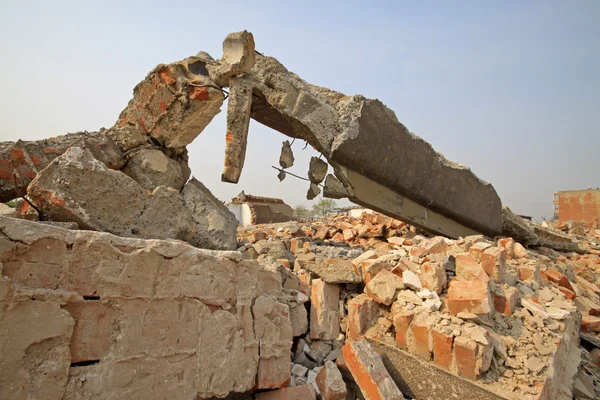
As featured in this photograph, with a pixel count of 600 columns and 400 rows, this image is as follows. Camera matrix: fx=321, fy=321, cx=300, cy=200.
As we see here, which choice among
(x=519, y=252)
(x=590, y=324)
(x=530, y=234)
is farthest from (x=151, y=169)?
(x=530, y=234)

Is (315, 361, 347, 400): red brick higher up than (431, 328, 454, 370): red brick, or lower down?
lower down

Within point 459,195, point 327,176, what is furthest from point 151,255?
point 459,195

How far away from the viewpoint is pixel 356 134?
4234 millimetres

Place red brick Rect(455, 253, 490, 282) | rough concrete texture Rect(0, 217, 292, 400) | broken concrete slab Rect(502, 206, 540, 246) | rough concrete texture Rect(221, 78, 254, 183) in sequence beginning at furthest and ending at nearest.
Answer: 1. broken concrete slab Rect(502, 206, 540, 246)
2. rough concrete texture Rect(221, 78, 254, 183)
3. red brick Rect(455, 253, 490, 282)
4. rough concrete texture Rect(0, 217, 292, 400)

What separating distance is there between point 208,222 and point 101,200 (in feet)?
3.68

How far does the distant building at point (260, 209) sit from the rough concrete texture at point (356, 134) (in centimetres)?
725

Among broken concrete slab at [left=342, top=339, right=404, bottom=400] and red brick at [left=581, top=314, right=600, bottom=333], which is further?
red brick at [left=581, top=314, right=600, bottom=333]

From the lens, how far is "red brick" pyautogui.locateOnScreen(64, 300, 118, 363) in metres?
1.49

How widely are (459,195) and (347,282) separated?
11.5 feet

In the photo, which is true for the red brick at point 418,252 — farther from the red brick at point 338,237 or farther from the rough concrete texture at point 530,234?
the rough concrete texture at point 530,234

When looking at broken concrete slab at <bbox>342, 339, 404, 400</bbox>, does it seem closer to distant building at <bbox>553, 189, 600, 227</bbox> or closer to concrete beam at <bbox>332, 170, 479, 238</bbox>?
concrete beam at <bbox>332, 170, 479, 238</bbox>

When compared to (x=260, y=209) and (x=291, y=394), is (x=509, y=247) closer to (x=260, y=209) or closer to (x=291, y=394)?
(x=291, y=394)

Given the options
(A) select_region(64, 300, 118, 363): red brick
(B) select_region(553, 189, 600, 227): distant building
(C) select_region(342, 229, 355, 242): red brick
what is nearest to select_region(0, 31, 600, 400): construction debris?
(A) select_region(64, 300, 118, 363): red brick

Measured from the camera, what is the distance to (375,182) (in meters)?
4.66
